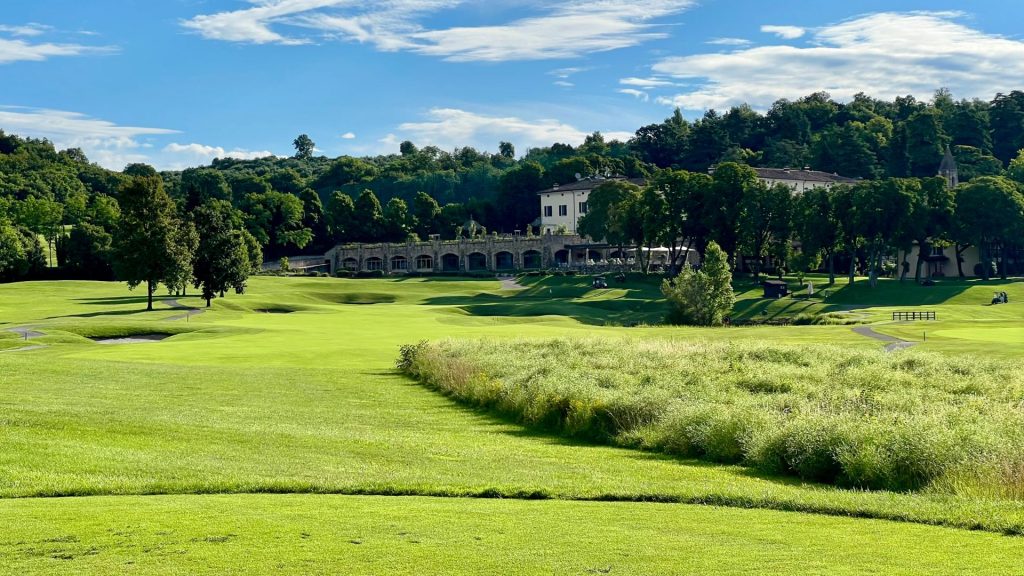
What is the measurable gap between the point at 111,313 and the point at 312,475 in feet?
178

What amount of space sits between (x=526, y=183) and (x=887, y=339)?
107333mm

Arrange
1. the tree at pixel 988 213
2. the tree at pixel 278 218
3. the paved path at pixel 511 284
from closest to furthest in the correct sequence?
the tree at pixel 988 213 → the paved path at pixel 511 284 → the tree at pixel 278 218

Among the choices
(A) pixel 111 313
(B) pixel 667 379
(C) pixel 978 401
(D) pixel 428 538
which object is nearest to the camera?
(D) pixel 428 538

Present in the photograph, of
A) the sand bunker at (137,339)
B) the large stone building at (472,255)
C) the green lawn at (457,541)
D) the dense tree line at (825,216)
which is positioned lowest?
the sand bunker at (137,339)

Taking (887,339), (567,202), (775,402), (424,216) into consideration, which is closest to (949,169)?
(567,202)

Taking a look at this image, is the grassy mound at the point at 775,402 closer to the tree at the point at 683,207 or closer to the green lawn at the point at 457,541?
the green lawn at the point at 457,541

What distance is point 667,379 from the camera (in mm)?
29281

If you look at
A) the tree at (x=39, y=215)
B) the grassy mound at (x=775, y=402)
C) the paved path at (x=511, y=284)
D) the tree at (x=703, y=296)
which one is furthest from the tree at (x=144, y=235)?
the tree at (x=39, y=215)

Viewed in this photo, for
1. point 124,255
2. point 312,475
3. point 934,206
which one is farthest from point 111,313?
point 934,206

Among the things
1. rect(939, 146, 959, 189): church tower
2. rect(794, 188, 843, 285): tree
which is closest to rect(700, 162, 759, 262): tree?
rect(794, 188, 843, 285): tree

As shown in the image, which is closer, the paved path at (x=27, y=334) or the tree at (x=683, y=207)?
the paved path at (x=27, y=334)

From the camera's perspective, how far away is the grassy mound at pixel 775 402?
17.2 m

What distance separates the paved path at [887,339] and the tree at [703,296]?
13.3 m

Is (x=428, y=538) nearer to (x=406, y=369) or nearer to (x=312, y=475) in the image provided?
(x=312, y=475)
